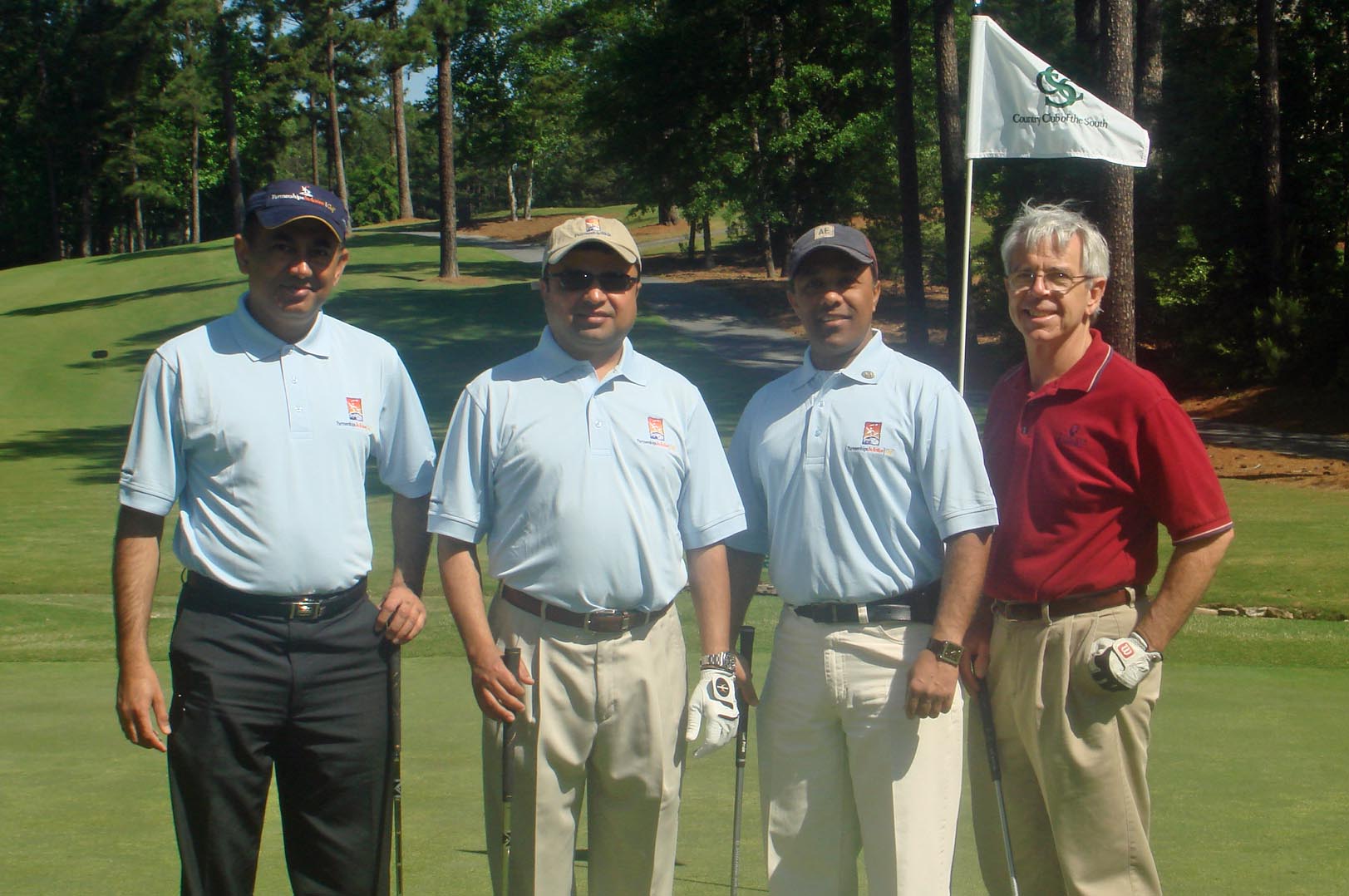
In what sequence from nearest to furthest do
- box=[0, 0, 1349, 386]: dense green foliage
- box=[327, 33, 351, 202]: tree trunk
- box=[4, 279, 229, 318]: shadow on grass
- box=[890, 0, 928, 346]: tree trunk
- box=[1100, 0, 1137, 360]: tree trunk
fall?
1. box=[1100, 0, 1137, 360]: tree trunk
2. box=[0, 0, 1349, 386]: dense green foliage
3. box=[890, 0, 928, 346]: tree trunk
4. box=[4, 279, 229, 318]: shadow on grass
5. box=[327, 33, 351, 202]: tree trunk

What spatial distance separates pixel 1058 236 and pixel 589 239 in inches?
47.2

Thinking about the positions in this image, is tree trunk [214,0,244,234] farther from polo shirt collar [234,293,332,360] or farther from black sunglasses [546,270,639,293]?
black sunglasses [546,270,639,293]

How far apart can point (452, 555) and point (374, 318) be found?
1163 inches

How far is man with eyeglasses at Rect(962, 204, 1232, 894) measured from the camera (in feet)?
10.7

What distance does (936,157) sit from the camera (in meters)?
29.5

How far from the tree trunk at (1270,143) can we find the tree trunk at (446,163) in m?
17.2

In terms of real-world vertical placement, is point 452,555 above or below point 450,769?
above

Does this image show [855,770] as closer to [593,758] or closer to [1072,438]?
[593,758]

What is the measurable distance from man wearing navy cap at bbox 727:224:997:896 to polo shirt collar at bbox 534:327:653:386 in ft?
1.37

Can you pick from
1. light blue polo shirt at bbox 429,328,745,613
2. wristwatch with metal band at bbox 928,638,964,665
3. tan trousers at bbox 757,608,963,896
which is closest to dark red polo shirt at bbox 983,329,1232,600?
wristwatch with metal band at bbox 928,638,964,665

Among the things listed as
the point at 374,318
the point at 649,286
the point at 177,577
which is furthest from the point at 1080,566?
the point at 649,286

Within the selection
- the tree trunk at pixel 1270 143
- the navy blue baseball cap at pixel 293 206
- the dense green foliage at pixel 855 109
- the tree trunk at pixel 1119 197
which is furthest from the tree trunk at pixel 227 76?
the navy blue baseball cap at pixel 293 206

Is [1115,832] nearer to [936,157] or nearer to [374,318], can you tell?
[936,157]

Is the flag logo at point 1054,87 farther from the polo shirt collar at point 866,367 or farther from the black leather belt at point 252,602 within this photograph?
the black leather belt at point 252,602
